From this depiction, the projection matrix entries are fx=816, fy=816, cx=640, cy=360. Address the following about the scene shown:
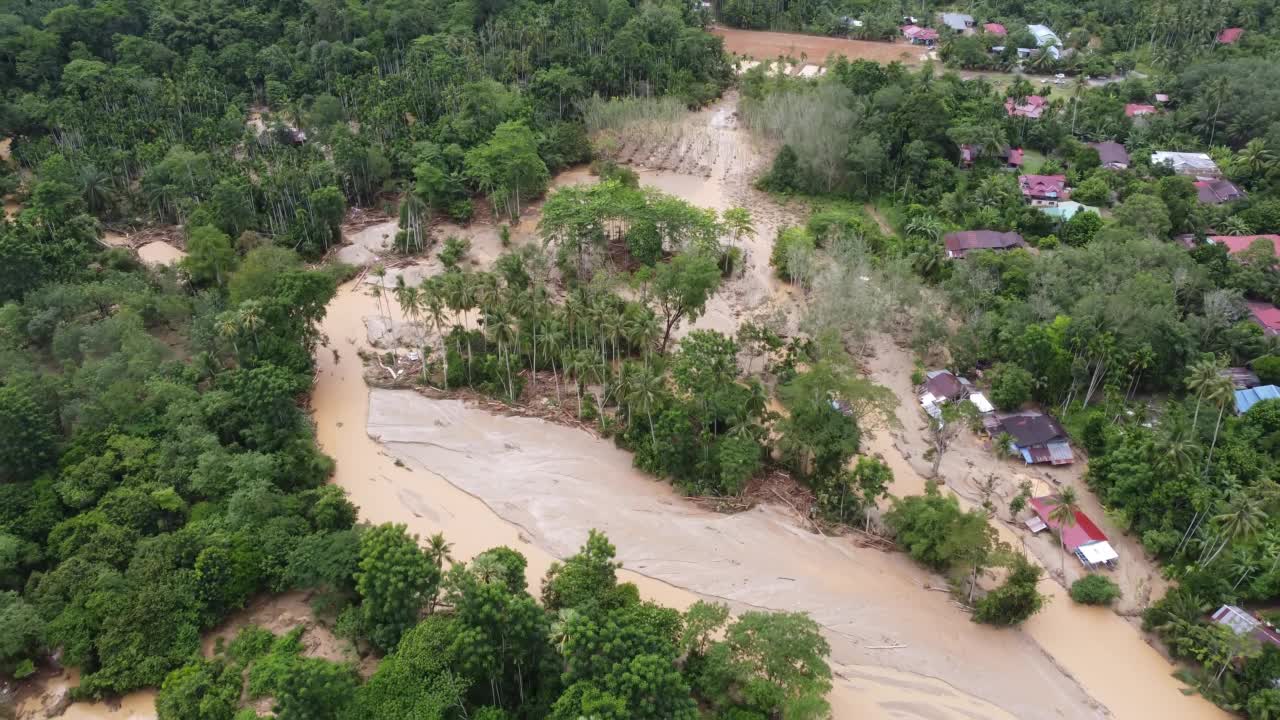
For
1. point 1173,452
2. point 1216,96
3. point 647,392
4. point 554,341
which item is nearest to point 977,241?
Result: point 1173,452

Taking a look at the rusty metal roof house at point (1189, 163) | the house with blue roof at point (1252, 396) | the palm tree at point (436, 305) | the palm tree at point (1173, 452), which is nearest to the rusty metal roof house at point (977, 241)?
the house with blue roof at point (1252, 396)

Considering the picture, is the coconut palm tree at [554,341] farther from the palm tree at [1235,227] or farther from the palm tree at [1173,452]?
the palm tree at [1235,227]

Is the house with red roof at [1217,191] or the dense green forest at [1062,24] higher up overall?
the dense green forest at [1062,24]

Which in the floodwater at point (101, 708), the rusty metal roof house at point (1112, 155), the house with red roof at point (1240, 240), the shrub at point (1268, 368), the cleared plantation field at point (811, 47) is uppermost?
the cleared plantation field at point (811, 47)

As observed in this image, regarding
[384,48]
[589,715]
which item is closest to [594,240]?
[589,715]

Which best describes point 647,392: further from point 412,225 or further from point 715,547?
point 412,225

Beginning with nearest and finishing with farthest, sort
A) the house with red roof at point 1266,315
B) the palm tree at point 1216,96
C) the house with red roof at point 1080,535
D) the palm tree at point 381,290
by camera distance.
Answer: the house with red roof at point 1080,535, the house with red roof at point 1266,315, the palm tree at point 381,290, the palm tree at point 1216,96

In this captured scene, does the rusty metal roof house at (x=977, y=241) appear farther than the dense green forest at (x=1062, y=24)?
No
